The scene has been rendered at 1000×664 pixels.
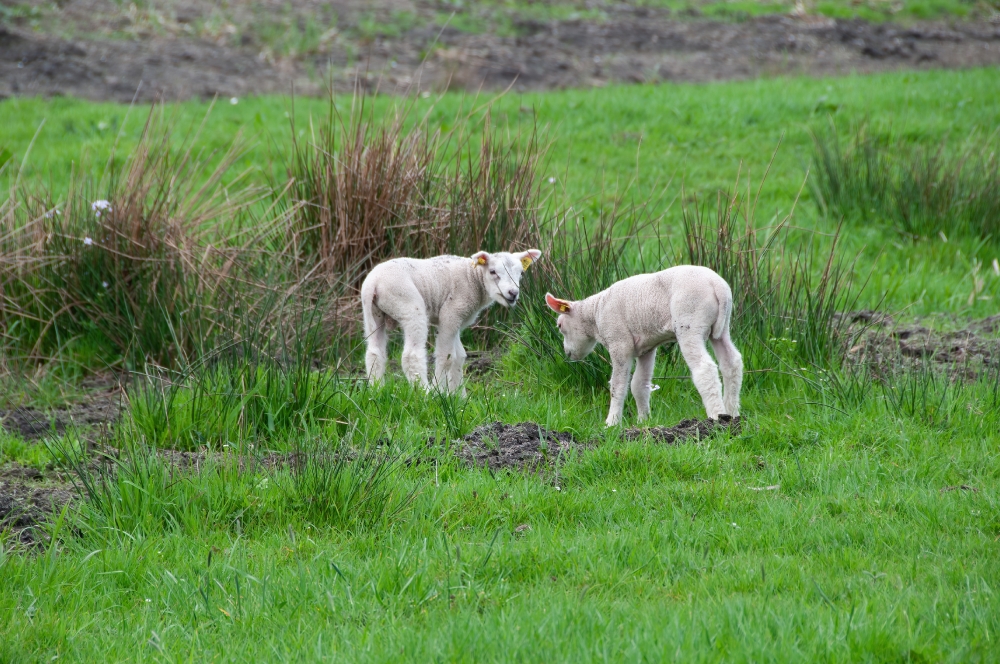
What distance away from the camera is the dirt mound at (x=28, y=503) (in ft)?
15.9

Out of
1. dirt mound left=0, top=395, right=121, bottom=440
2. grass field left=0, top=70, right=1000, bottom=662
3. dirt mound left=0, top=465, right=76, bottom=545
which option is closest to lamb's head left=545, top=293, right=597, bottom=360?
grass field left=0, top=70, right=1000, bottom=662

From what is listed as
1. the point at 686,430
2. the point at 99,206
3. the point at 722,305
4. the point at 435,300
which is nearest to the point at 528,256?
the point at 435,300

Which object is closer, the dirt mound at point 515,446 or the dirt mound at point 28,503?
the dirt mound at point 28,503

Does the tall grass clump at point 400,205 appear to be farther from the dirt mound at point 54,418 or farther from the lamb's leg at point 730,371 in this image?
the lamb's leg at point 730,371

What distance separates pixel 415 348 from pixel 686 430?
1.86 meters

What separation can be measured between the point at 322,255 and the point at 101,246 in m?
1.65

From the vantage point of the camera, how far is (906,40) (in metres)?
20.8

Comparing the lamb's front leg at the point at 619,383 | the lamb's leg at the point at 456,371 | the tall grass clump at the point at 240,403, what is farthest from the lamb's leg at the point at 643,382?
the tall grass clump at the point at 240,403

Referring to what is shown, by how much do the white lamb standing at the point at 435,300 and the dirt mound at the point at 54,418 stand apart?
67.1 inches

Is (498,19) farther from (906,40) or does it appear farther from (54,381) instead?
(54,381)

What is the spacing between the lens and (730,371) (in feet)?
19.5

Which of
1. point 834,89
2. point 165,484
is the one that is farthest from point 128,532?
point 834,89

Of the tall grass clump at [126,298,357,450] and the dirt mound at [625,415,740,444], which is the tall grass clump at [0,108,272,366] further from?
the dirt mound at [625,415,740,444]

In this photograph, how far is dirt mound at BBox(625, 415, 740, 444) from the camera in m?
5.71
